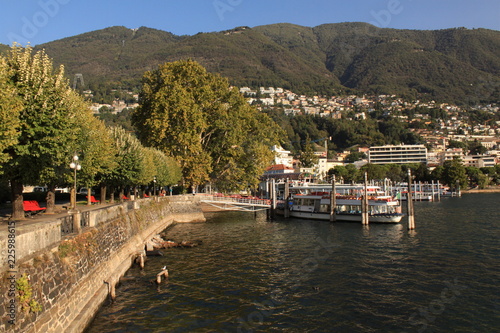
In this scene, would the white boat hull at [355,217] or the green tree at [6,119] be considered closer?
the green tree at [6,119]

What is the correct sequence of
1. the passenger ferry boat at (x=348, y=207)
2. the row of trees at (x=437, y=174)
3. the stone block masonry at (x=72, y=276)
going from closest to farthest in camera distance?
the stone block masonry at (x=72, y=276)
the passenger ferry boat at (x=348, y=207)
the row of trees at (x=437, y=174)

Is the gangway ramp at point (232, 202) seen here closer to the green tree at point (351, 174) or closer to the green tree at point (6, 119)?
the green tree at point (6, 119)

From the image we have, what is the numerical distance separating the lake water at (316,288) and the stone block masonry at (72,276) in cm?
105

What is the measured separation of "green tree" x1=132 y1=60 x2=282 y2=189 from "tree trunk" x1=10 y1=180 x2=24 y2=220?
28.3 m

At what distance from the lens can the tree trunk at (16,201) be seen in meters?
22.8

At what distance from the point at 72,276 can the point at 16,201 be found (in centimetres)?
1093

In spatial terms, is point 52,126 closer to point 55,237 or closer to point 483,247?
point 55,237

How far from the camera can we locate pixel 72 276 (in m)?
14.8

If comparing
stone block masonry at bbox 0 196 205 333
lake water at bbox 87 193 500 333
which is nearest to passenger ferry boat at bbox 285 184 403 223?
lake water at bbox 87 193 500 333

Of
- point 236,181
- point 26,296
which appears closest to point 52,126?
point 26,296

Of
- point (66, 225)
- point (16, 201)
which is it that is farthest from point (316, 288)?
point (16, 201)

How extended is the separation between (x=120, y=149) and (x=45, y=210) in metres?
13.1

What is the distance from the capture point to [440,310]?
1778cm

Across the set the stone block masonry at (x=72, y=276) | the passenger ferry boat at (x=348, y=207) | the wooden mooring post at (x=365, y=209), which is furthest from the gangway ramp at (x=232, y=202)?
the stone block masonry at (x=72, y=276)
